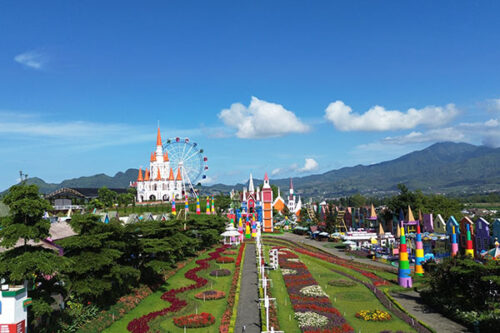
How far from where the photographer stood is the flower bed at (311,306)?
24.5 meters

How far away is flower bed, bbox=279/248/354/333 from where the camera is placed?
24.5 m

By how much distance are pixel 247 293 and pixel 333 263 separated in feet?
56.0

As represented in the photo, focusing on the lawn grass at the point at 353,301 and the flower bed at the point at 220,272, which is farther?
the flower bed at the point at 220,272

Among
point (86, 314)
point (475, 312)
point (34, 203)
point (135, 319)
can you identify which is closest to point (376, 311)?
point (475, 312)

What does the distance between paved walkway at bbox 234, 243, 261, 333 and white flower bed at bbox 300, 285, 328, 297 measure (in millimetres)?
3607

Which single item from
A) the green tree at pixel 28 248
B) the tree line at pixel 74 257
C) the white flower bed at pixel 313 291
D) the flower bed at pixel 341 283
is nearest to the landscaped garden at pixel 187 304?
the tree line at pixel 74 257

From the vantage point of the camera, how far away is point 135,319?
2659 cm

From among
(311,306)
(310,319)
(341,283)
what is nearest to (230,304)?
(311,306)

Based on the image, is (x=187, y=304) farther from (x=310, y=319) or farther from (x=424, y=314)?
(x=424, y=314)

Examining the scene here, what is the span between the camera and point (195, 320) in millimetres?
25906

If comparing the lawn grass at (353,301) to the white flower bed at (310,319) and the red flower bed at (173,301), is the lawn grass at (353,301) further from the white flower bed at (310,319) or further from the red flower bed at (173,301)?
the red flower bed at (173,301)

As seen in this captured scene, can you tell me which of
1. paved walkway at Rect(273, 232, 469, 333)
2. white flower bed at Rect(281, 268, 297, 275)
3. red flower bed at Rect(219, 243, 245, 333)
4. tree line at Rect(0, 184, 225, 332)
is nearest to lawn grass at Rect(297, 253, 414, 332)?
paved walkway at Rect(273, 232, 469, 333)

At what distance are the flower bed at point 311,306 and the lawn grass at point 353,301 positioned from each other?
Answer: 709 millimetres

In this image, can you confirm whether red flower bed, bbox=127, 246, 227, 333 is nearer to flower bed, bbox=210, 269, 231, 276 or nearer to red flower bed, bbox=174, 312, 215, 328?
flower bed, bbox=210, 269, 231, 276
